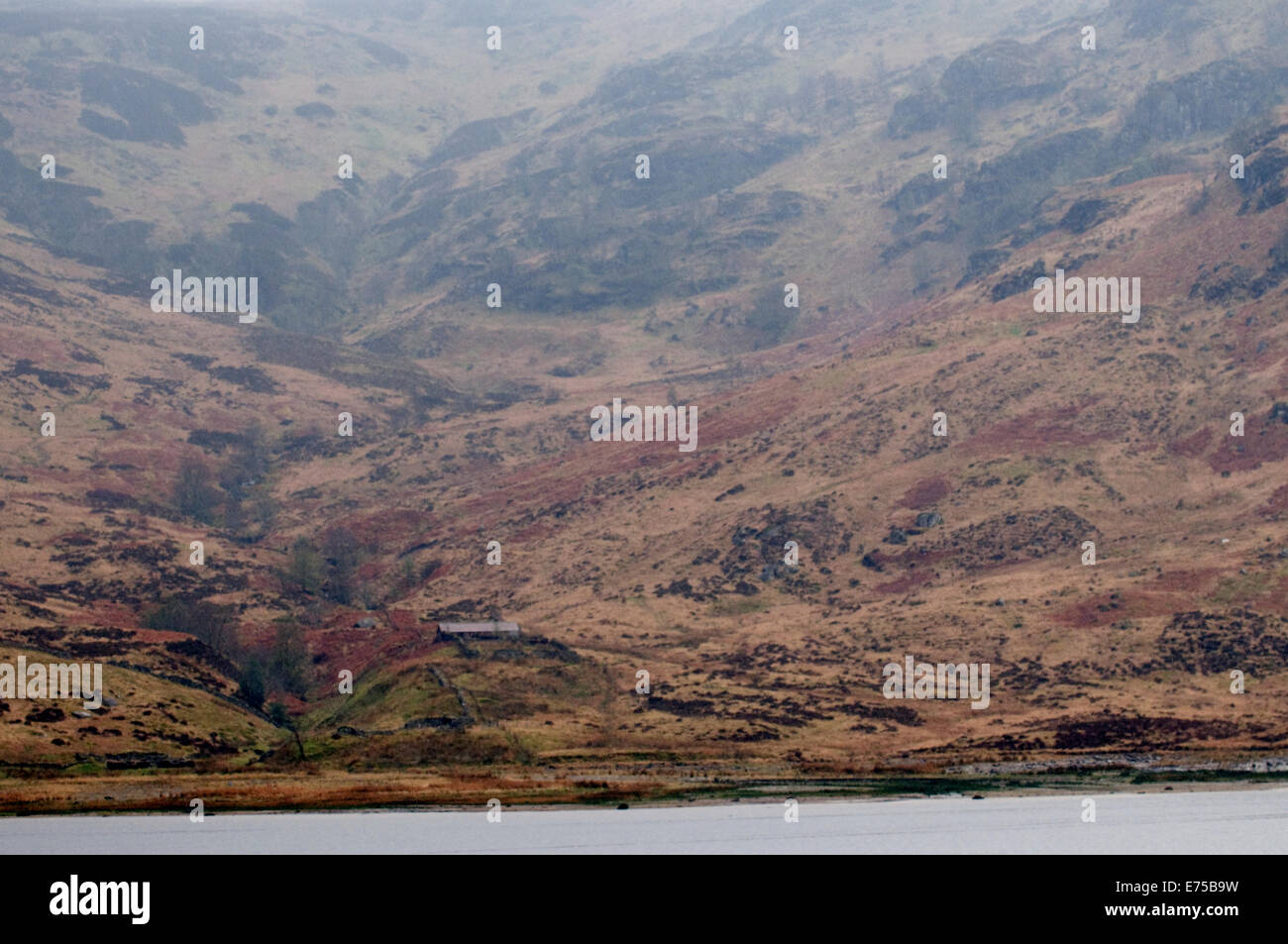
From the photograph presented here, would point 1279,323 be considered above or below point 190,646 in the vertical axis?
above

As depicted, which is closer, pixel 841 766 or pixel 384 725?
pixel 841 766

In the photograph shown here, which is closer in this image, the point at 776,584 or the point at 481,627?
the point at 481,627

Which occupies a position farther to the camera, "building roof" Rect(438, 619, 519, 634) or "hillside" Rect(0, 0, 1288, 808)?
"building roof" Rect(438, 619, 519, 634)

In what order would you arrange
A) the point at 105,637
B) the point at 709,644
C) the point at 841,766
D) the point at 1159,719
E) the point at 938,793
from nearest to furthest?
the point at 938,793
the point at 841,766
the point at 1159,719
the point at 105,637
the point at 709,644

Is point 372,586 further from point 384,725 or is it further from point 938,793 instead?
point 938,793

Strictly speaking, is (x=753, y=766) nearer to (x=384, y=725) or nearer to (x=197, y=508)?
(x=384, y=725)

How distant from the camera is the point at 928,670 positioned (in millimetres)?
109500

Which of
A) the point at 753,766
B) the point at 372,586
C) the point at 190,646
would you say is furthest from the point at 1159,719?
the point at 372,586

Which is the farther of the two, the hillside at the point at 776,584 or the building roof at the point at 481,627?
the building roof at the point at 481,627

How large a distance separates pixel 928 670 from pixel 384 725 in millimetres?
48102

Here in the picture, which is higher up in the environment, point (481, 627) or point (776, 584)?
point (776, 584)

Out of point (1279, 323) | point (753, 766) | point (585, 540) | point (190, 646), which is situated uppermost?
point (1279, 323)
